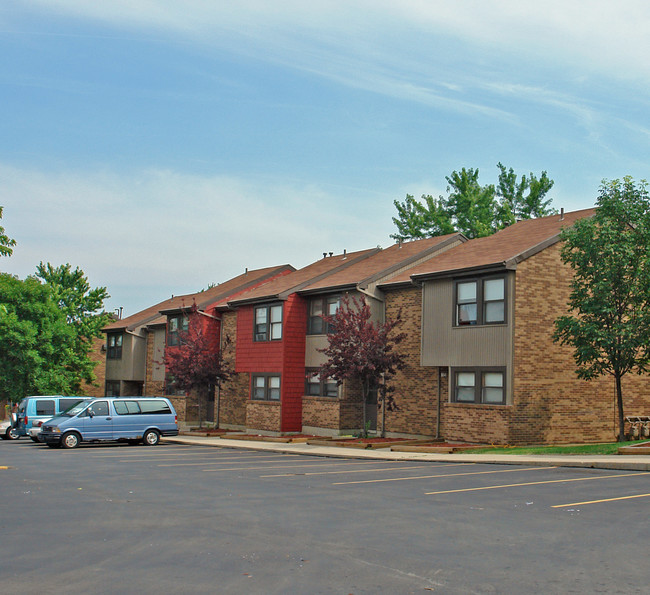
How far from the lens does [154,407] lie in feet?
102

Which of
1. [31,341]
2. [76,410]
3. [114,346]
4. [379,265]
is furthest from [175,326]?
[379,265]

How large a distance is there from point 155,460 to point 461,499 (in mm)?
12165

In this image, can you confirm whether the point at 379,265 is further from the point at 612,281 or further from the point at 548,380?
the point at 612,281

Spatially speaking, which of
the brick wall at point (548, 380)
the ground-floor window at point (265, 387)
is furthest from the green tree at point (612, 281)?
the ground-floor window at point (265, 387)

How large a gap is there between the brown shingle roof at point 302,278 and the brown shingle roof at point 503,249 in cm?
535

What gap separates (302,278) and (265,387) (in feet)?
18.6

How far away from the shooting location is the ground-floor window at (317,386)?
33075mm

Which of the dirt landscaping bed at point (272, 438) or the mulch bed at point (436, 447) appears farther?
the dirt landscaping bed at point (272, 438)

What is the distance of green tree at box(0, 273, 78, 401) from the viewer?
167ft

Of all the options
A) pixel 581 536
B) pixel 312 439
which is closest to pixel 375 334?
pixel 312 439

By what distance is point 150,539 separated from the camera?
10.4m

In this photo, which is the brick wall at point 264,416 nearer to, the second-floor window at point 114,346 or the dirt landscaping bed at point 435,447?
the dirt landscaping bed at point 435,447

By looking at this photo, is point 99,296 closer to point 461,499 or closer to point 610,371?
point 610,371

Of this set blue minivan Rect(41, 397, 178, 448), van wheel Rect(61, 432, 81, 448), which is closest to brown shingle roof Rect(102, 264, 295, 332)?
blue minivan Rect(41, 397, 178, 448)
